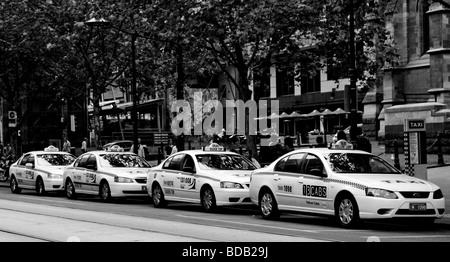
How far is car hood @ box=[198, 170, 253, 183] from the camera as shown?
19.4 metres

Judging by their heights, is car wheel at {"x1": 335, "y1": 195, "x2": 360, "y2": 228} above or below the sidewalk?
below

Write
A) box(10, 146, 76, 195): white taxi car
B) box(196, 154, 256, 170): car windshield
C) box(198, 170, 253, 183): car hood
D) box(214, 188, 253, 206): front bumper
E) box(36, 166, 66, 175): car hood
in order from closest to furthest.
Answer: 1. box(214, 188, 253, 206): front bumper
2. box(198, 170, 253, 183): car hood
3. box(196, 154, 256, 170): car windshield
4. box(10, 146, 76, 195): white taxi car
5. box(36, 166, 66, 175): car hood

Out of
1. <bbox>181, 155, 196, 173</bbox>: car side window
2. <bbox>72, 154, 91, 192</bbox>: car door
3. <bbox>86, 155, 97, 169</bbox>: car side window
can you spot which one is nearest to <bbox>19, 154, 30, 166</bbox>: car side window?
<bbox>72, 154, 91, 192</bbox>: car door

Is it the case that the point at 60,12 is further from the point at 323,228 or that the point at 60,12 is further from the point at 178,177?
the point at 323,228

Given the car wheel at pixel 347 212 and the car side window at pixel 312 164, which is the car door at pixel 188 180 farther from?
the car wheel at pixel 347 212

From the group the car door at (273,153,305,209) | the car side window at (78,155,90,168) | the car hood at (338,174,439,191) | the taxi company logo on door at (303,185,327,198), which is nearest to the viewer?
the car hood at (338,174,439,191)

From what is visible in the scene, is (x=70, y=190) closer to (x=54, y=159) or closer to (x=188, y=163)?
(x=54, y=159)

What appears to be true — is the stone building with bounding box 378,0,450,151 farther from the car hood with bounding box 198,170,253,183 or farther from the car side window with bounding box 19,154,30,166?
the car hood with bounding box 198,170,253,183

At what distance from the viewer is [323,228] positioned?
15344mm

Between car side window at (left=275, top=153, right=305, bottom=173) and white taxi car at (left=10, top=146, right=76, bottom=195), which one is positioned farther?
white taxi car at (left=10, top=146, right=76, bottom=195)

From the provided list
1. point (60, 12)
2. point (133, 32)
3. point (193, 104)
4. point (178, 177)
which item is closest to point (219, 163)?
point (178, 177)

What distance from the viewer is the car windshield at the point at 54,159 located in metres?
28.4

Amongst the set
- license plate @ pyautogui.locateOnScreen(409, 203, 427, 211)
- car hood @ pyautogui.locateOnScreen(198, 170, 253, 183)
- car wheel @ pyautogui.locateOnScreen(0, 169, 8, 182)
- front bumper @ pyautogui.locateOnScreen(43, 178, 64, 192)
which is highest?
car hood @ pyautogui.locateOnScreen(198, 170, 253, 183)
